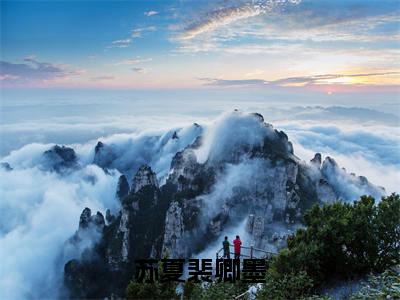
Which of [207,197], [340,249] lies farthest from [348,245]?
[207,197]

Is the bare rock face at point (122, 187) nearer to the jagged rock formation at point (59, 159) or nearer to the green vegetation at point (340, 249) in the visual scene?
the jagged rock formation at point (59, 159)

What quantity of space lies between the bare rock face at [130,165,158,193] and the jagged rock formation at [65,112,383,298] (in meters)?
0.08

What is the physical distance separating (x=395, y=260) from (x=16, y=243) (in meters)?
42.0

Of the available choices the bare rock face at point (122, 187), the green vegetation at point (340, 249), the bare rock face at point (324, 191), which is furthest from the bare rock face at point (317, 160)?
the green vegetation at point (340, 249)

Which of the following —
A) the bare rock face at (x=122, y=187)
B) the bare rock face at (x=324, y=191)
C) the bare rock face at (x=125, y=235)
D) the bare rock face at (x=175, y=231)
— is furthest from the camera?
the bare rock face at (x=122, y=187)

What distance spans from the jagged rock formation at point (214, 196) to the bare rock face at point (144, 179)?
0.27 feet

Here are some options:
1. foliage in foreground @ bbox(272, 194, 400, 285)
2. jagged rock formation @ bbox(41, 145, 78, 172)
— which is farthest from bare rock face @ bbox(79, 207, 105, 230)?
foliage in foreground @ bbox(272, 194, 400, 285)

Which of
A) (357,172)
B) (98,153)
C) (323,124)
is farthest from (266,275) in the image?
(98,153)

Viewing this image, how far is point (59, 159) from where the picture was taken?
144 ft

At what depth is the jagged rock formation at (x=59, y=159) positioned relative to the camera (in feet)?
141

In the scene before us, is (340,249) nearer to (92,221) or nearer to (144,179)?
(144,179)

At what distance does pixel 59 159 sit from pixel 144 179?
480 inches

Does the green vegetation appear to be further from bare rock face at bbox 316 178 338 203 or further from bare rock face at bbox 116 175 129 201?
bare rock face at bbox 116 175 129 201

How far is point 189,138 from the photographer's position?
132 ft
